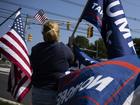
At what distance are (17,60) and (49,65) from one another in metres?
1.61

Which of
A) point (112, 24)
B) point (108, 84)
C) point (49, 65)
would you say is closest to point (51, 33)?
point (49, 65)

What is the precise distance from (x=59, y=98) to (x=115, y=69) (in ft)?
2.54

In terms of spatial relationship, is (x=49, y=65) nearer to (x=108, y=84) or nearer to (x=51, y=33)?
(x=51, y=33)

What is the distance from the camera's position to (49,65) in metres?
4.61

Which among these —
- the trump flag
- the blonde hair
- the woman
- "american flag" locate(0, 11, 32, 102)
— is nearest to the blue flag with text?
the woman

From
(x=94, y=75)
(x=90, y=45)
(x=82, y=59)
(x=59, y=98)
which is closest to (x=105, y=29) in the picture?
(x=82, y=59)

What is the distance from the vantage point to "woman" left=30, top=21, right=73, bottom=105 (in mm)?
4547

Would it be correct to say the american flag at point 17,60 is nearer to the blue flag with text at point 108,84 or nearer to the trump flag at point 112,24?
the trump flag at point 112,24

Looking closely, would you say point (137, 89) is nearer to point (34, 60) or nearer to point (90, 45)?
point (34, 60)

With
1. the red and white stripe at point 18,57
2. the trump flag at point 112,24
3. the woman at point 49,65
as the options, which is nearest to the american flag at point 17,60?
the red and white stripe at point 18,57

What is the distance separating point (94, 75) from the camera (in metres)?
3.24

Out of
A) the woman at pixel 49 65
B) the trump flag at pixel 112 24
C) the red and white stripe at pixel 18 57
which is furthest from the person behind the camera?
the red and white stripe at pixel 18 57

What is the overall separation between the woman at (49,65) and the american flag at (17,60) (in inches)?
30.0

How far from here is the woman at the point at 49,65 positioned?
455cm
